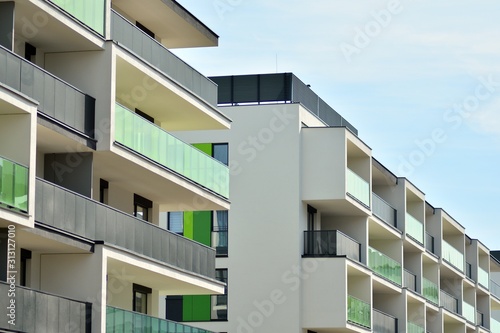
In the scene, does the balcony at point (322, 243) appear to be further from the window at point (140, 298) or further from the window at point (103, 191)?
the window at point (103, 191)

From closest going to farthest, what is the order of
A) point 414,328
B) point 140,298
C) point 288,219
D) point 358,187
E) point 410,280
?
point 140,298 < point 288,219 < point 358,187 < point 414,328 < point 410,280

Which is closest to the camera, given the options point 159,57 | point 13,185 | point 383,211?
point 13,185

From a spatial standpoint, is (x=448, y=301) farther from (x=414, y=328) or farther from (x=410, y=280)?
(x=414, y=328)

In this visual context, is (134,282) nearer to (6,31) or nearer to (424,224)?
(6,31)

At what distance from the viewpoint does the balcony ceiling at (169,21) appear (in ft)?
139

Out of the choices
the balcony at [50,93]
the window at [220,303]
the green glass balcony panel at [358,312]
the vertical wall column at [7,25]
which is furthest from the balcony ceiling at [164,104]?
the green glass balcony panel at [358,312]

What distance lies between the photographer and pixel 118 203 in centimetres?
4250

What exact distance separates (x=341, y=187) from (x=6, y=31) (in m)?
26.6

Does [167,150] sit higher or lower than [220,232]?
higher

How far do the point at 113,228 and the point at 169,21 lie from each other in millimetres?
9979

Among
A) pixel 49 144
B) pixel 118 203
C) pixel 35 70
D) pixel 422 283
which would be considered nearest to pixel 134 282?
pixel 118 203

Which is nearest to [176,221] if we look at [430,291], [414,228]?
[414,228]

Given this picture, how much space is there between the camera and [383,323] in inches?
2498

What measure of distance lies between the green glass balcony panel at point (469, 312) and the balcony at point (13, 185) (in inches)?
2161
